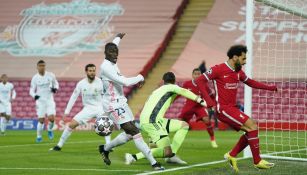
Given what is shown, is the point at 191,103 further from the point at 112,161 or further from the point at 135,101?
the point at 135,101

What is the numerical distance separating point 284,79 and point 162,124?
14.0 metres

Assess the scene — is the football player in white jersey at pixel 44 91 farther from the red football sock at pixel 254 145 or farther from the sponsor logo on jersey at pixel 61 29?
the sponsor logo on jersey at pixel 61 29

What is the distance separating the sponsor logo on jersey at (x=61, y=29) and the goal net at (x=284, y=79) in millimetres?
7366

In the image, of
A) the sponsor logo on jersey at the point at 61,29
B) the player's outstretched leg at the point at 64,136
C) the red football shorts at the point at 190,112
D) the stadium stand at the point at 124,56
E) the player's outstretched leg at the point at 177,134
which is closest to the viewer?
the player's outstretched leg at the point at 177,134

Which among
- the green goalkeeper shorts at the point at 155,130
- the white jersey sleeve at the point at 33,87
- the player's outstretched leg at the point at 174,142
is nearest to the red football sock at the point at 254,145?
the player's outstretched leg at the point at 174,142

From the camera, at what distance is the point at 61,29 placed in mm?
33344

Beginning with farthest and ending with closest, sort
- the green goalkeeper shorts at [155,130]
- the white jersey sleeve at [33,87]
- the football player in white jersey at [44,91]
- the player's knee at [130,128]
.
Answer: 1. the white jersey sleeve at [33,87]
2. the football player in white jersey at [44,91]
3. the green goalkeeper shorts at [155,130]
4. the player's knee at [130,128]

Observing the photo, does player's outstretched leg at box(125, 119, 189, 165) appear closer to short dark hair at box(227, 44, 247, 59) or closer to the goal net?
short dark hair at box(227, 44, 247, 59)

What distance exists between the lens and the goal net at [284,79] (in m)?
15.1

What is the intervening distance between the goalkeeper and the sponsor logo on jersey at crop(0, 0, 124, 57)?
19.4 meters

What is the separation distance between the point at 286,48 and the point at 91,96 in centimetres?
1149

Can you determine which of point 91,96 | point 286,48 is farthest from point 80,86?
point 286,48

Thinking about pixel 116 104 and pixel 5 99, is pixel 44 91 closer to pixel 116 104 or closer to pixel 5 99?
pixel 5 99

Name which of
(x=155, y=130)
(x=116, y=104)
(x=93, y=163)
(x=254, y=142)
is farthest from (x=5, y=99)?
(x=254, y=142)
